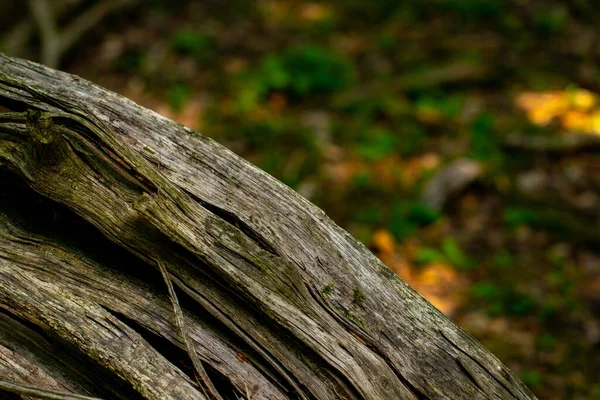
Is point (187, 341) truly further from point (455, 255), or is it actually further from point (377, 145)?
point (377, 145)

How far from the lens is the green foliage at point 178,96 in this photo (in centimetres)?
→ 566

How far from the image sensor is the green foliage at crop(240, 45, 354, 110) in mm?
5883

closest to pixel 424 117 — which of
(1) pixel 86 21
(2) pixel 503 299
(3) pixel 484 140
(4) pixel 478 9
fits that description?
(3) pixel 484 140

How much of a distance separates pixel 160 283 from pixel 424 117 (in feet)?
15.0

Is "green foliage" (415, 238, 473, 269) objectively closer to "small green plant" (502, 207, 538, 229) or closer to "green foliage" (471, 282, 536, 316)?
"green foliage" (471, 282, 536, 316)

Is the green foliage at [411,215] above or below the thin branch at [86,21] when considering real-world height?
below

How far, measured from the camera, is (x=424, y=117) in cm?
572

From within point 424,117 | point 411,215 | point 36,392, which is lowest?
point 36,392

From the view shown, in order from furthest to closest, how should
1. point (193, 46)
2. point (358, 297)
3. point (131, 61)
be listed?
point (193, 46) < point (131, 61) < point (358, 297)

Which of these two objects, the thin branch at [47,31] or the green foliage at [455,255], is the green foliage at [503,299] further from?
the thin branch at [47,31]

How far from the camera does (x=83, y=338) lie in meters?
1.42

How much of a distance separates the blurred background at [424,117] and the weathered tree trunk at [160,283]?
8.34 ft

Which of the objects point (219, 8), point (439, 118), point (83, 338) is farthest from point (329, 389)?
point (219, 8)


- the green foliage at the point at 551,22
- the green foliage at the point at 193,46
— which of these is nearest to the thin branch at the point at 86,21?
the green foliage at the point at 193,46
